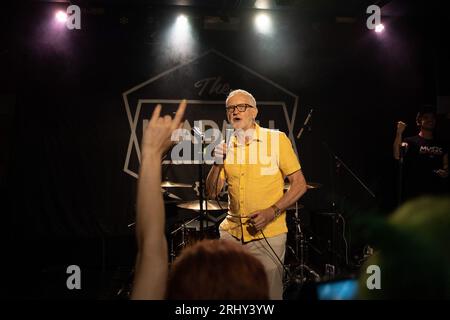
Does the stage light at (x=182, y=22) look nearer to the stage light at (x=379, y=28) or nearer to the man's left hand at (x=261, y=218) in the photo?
the stage light at (x=379, y=28)

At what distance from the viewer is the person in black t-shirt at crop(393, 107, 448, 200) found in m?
5.62

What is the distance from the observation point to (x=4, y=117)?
6230mm

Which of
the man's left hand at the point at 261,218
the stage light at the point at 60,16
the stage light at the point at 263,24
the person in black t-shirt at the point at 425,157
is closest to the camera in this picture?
the man's left hand at the point at 261,218

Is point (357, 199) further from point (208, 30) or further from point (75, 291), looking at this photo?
point (75, 291)

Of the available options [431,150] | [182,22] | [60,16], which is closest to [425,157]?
[431,150]

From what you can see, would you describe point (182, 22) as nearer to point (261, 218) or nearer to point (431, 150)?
→ point (431, 150)

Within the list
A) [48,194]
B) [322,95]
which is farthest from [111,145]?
[322,95]

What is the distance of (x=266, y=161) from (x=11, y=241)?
195 inches

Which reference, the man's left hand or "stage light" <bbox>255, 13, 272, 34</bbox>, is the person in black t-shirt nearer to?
"stage light" <bbox>255, 13, 272, 34</bbox>

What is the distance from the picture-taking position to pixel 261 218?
2.63 meters

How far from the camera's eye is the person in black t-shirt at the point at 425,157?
18.4 feet

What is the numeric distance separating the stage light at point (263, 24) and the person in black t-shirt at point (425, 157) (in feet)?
9.02

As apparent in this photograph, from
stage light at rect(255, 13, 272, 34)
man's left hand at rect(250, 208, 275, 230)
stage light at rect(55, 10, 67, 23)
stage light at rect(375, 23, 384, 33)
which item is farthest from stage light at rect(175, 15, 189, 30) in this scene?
man's left hand at rect(250, 208, 275, 230)

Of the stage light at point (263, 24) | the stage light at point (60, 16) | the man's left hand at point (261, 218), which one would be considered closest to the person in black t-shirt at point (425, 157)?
the stage light at point (263, 24)
